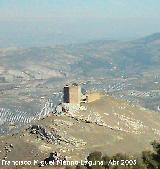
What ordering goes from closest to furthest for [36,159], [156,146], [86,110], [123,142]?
[156,146] < [36,159] < [123,142] < [86,110]

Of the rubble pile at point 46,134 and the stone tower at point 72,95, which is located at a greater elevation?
the stone tower at point 72,95

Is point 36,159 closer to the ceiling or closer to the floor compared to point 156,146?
closer to the floor

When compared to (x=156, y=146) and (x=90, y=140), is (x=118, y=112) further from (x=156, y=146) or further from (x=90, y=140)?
(x=156, y=146)

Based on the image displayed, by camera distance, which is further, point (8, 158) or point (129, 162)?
point (8, 158)

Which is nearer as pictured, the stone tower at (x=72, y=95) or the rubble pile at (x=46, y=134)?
the rubble pile at (x=46, y=134)

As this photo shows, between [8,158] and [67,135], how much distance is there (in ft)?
27.4

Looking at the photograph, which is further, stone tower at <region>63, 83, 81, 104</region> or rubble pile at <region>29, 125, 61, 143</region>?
stone tower at <region>63, 83, 81, 104</region>

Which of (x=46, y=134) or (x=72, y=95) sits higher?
(x=72, y=95)

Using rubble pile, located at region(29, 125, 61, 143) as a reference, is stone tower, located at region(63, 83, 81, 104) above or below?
above

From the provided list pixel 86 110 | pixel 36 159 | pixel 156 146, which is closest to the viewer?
pixel 156 146

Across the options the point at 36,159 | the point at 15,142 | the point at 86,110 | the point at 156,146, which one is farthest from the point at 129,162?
the point at 86,110

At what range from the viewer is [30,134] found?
259 feet

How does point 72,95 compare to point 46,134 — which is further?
point 72,95

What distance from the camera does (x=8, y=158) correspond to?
74688 mm
